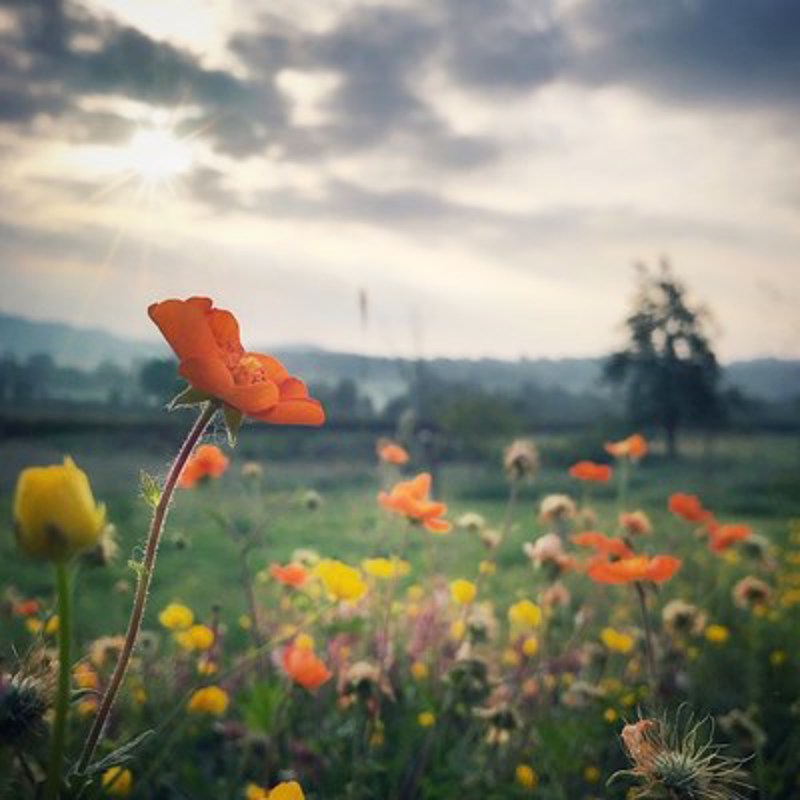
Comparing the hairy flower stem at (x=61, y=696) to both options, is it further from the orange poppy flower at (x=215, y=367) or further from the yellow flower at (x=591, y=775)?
the yellow flower at (x=591, y=775)

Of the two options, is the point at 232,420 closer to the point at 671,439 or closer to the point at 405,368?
the point at 405,368

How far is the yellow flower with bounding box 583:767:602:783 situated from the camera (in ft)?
8.74

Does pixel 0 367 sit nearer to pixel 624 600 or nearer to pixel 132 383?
pixel 132 383

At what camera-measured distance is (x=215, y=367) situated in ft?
3.56

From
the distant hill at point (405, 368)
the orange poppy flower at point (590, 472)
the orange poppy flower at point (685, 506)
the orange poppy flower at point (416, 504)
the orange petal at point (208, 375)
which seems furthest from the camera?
the distant hill at point (405, 368)

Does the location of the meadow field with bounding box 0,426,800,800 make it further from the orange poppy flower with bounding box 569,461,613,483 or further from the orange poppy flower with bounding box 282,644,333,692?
the orange poppy flower with bounding box 569,461,613,483

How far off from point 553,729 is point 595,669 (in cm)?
173

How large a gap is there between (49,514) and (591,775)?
2.45 m

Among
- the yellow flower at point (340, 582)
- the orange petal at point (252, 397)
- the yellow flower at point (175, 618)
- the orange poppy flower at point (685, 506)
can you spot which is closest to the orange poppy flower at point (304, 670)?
the yellow flower at point (340, 582)

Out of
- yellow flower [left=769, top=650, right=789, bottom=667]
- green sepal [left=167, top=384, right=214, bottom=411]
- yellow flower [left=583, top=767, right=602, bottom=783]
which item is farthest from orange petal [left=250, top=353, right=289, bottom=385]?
yellow flower [left=769, top=650, right=789, bottom=667]

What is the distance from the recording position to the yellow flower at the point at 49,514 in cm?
78

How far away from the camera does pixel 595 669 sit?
4027 millimetres

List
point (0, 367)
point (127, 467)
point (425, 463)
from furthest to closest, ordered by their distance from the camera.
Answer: point (0, 367) → point (425, 463) → point (127, 467)

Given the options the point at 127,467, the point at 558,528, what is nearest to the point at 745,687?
the point at 558,528
